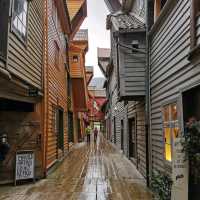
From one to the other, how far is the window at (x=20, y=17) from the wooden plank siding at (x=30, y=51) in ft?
0.70

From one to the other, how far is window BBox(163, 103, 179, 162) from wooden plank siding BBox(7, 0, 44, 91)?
3092 millimetres

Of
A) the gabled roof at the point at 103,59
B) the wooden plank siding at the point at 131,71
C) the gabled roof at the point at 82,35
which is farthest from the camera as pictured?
the gabled roof at the point at 103,59

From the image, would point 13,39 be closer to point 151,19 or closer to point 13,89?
point 13,89

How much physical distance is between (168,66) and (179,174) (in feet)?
8.18

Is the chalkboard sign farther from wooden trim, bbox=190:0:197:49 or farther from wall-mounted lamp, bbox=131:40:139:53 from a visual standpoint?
wooden trim, bbox=190:0:197:49

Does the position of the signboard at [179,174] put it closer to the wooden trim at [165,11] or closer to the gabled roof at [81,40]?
the wooden trim at [165,11]

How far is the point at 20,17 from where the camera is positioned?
6.24 metres

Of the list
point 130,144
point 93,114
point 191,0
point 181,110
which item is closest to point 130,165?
point 130,144

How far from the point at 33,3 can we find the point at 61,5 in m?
5.12

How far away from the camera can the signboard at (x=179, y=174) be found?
3.68 meters

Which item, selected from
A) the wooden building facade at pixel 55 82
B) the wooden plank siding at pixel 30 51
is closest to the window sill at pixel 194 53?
the wooden plank siding at pixel 30 51

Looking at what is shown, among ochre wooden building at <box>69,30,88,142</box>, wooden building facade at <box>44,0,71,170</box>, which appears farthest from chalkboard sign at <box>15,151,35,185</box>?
ochre wooden building at <box>69,30,88,142</box>

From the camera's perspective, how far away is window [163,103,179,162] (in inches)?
199

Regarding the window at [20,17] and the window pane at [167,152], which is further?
the window at [20,17]
